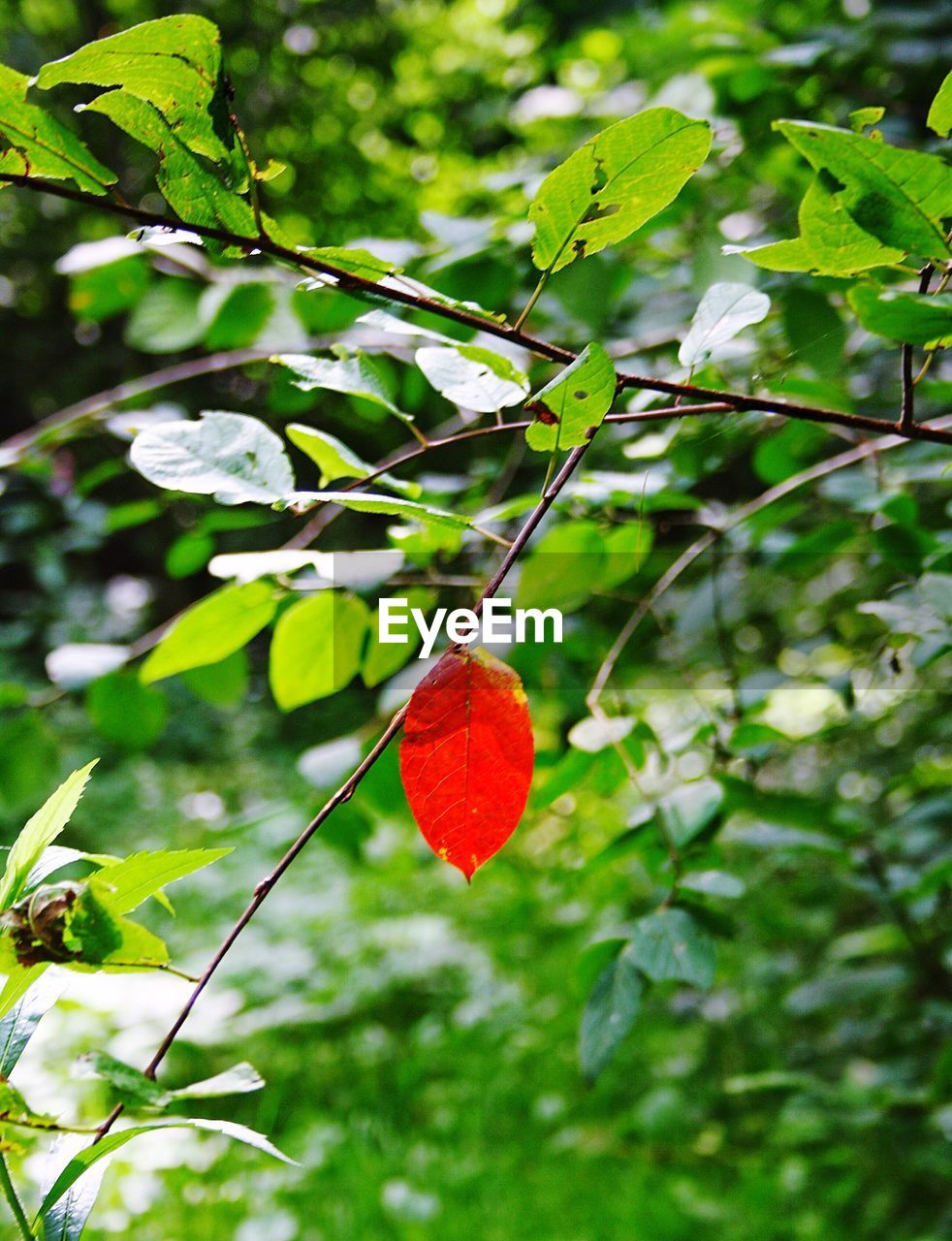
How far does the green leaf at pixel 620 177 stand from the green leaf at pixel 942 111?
74mm

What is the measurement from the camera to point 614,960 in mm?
514

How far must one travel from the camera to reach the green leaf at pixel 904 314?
297mm

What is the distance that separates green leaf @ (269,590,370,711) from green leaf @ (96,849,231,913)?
271 millimetres

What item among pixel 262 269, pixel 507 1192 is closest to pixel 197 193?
pixel 262 269

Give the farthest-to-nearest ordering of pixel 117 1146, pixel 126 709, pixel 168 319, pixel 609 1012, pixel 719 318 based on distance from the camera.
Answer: pixel 168 319 < pixel 126 709 < pixel 609 1012 < pixel 719 318 < pixel 117 1146

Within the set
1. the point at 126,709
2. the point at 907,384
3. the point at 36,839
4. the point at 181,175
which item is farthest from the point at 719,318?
the point at 126,709

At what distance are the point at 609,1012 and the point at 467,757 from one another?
27 cm

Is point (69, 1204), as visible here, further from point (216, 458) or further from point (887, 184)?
point (887, 184)

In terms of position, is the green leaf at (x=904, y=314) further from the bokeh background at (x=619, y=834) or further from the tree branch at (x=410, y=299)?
the bokeh background at (x=619, y=834)

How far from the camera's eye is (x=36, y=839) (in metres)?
0.27

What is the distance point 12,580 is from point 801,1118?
10.9 ft

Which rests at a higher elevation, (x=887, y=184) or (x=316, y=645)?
(x=887, y=184)

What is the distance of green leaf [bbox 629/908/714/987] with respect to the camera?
0.47m

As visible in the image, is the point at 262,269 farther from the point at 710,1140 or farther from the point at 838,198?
the point at 710,1140
